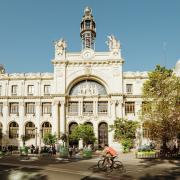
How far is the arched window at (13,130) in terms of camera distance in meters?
61.1

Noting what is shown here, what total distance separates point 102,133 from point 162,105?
88.8 feet

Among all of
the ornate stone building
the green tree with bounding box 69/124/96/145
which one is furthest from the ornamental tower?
the green tree with bounding box 69/124/96/145

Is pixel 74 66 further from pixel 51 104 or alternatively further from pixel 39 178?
pixel 39 178

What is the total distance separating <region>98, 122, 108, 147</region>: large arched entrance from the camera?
2336 inches

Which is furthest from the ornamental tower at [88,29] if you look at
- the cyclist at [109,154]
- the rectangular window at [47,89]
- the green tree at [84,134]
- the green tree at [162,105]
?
the cyclist at [109,154]

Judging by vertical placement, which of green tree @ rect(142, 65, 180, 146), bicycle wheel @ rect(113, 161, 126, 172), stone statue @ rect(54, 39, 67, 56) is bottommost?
bicycle wheel @ rect(113, 161, 126, 172)

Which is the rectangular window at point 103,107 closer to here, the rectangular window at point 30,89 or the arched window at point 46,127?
the arched window at point 46,127

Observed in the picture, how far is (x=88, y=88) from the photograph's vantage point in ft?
199

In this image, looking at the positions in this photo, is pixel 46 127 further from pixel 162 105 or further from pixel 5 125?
pixel 162 105

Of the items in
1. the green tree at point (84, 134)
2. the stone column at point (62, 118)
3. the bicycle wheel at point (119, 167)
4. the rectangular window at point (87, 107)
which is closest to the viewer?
the bicycle wheel at point (119, 167)

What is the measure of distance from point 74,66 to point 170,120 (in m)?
31.4

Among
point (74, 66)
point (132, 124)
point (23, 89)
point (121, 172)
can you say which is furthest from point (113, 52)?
point (121, 172)

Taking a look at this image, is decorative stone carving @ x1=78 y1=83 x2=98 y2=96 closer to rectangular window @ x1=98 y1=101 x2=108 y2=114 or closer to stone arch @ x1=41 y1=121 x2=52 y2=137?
rectangular window @ x1=98 y1=101 x2=108 y2=114

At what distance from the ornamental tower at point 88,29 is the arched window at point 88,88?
8.27 metres
